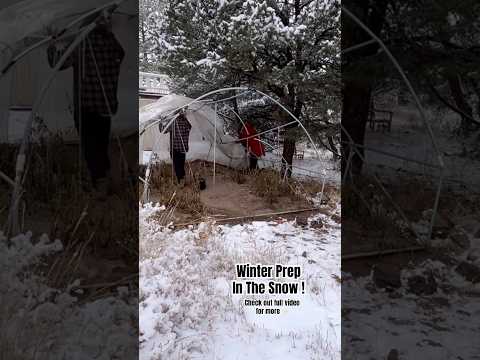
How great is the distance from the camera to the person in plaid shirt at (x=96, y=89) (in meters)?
2.41

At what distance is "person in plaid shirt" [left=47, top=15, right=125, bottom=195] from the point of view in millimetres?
2408

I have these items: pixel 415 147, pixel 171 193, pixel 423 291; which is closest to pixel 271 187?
pixel 171 193

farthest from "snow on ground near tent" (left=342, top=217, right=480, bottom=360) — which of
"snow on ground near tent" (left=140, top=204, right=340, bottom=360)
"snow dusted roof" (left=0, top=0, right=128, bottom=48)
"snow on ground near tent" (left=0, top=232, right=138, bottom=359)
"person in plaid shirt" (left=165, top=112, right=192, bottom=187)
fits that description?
"snow dusted roof" (left=0, top=0, right=128, bottom=48)

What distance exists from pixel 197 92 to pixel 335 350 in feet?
4.83

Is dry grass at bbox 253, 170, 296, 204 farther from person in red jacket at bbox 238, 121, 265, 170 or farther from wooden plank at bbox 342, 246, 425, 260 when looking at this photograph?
wooden plank at bbox 342, 246, 425, 260

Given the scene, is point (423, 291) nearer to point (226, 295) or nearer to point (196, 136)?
point (226, 295)

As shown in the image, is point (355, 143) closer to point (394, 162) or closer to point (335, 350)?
point (394, 162)

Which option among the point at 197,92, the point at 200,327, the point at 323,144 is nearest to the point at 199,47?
the point at 197,92

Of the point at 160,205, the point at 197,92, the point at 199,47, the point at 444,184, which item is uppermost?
the point at 199,47

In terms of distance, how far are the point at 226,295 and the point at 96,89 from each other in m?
1.26

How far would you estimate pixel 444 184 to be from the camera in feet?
7.96

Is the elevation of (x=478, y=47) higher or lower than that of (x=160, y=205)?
higher

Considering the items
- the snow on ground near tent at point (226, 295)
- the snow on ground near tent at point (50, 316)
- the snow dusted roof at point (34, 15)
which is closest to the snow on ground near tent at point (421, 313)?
the snow on ground near tent at point (226, 295)

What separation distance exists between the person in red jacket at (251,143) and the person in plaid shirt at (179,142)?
281 mm
